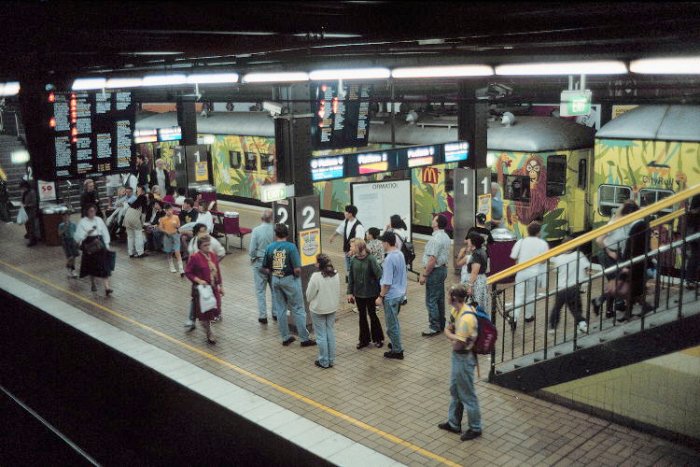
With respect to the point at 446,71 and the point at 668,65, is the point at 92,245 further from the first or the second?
the point at 668,65

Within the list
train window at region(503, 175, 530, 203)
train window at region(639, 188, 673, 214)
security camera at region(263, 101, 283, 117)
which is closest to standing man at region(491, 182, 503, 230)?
train window at region(503, 175, 530, 203)

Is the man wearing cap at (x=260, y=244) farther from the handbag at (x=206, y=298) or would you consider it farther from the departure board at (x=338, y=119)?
the departure board at (x=338, y=119)

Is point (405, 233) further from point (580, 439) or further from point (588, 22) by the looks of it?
point (588, 22)

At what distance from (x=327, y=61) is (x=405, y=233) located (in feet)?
12.4

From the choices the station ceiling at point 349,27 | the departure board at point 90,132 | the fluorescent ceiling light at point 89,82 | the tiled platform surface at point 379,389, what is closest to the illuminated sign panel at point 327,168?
the station ceiling at point 349,27

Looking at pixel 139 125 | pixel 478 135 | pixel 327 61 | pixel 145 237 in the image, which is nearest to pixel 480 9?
pixel 327 61

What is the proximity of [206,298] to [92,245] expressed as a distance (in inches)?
153

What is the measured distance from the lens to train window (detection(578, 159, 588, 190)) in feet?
53.3

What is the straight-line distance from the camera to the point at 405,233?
13.4 m

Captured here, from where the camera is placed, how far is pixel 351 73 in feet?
31.7

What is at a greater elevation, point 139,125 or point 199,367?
point 139,125

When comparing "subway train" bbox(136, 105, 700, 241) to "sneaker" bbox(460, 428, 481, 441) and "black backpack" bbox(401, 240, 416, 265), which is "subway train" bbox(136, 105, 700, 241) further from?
"sneaker" bbox(460, 428, 481, 441)

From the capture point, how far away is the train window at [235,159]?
22.9m

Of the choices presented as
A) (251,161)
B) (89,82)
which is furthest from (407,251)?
(251,161)
